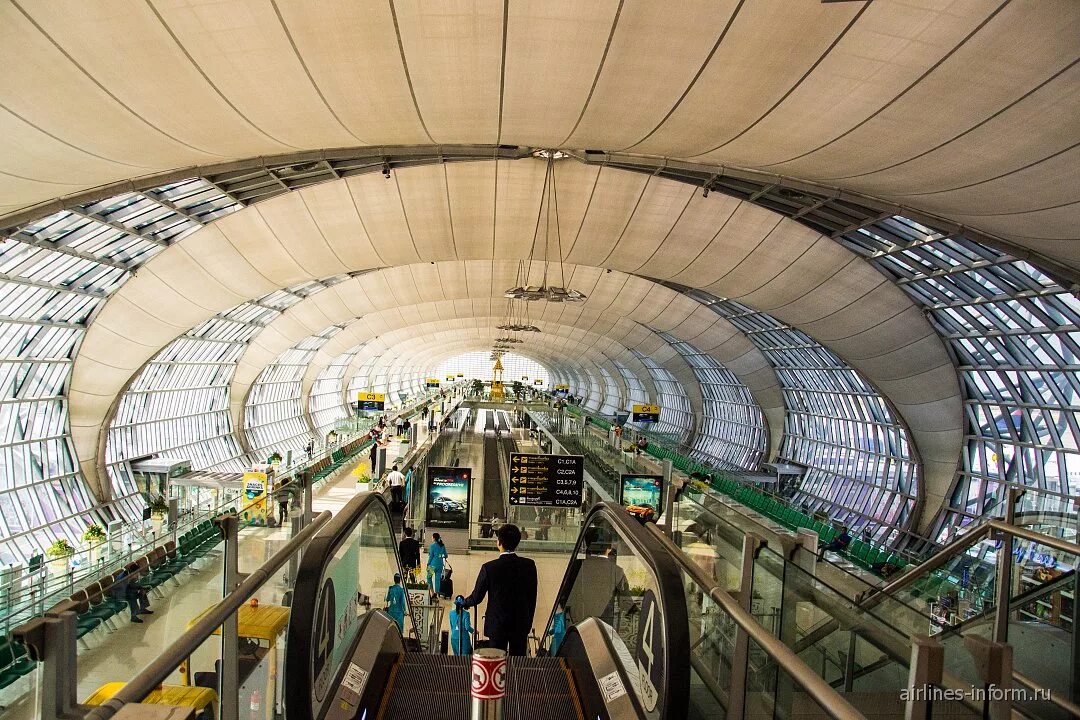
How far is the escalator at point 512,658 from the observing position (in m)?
3.44

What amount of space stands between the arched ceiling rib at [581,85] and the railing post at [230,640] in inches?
400

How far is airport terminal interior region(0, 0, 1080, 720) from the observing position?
3.50m

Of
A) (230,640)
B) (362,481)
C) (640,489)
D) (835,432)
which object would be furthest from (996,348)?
(230,640)

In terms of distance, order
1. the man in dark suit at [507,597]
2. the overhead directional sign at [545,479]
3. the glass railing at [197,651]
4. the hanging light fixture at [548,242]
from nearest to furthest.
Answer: the glass railing at [197,651]
the man in dark suit at [507,597]
the overhead directional sign at [545,479]
the hanging light fixture at [548,242]

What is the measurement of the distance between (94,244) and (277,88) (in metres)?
15.3

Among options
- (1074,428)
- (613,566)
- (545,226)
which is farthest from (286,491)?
(1074,428)

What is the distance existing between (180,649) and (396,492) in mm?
15338

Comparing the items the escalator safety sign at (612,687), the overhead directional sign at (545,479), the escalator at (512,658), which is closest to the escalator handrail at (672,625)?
the escalator at (512,658)

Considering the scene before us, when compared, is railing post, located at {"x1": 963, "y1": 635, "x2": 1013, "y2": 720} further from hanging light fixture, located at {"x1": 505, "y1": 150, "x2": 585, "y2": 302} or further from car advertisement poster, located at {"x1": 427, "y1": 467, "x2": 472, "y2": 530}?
hanging light fixture, located at {"x1": 505, "y1": 150, "x2": 585, "y2": 302}

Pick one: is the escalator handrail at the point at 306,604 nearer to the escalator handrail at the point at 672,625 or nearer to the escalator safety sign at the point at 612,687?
the escalator handrail at the point at 672,625

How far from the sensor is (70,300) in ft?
90.1

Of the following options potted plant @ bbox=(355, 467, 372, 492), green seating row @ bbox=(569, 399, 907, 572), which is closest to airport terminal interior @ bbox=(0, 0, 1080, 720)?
green seating row @ bbox=(569, 399, 907, 572)

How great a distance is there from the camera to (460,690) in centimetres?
505

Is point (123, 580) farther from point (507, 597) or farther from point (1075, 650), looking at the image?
point (1075, 650)
